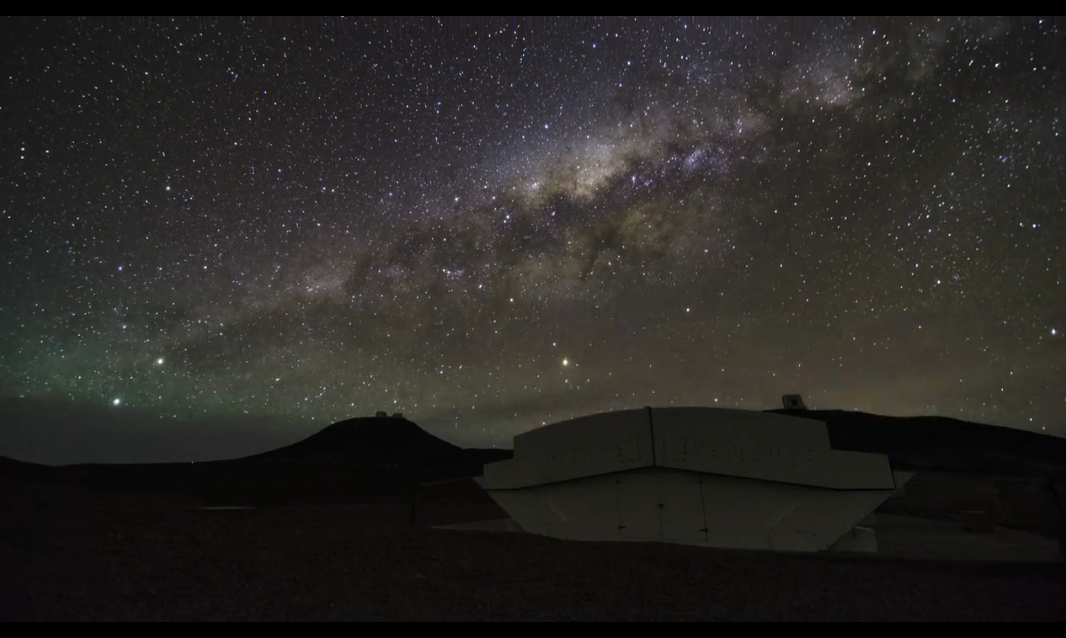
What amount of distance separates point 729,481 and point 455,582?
7.82m

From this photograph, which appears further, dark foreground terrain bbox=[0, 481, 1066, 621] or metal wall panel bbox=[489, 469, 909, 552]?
metal wall panel bbox=[489, 469, 909, 552]

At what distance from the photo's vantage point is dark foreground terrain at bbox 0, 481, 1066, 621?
19.2 feet

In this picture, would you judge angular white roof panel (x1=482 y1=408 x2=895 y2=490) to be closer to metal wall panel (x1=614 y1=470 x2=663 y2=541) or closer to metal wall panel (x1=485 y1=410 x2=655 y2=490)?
metal wall panel (x1=485 y1=410 x2=655 y2=490)

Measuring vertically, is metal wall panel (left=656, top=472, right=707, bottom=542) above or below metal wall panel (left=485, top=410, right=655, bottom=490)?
below

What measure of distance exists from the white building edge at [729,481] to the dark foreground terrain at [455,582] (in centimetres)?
260

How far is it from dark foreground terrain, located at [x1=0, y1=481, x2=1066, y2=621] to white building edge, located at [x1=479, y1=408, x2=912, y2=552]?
2.60 meters

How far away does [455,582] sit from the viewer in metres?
7.43

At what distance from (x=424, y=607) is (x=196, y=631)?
7.22ft

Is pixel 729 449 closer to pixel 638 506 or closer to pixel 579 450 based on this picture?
pixel 638 506

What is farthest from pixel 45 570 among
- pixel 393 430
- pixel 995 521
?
pixel 393 430

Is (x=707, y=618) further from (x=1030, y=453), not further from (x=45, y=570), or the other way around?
(x=1030, y=453)

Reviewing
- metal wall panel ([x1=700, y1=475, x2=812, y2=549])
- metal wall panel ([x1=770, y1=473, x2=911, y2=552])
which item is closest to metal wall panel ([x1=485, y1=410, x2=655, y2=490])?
metal wall panel ([x1=700, y1=475, x2=812, y2=549])

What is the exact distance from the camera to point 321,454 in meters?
86.3

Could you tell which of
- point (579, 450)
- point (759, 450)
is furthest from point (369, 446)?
point (759, 450)
